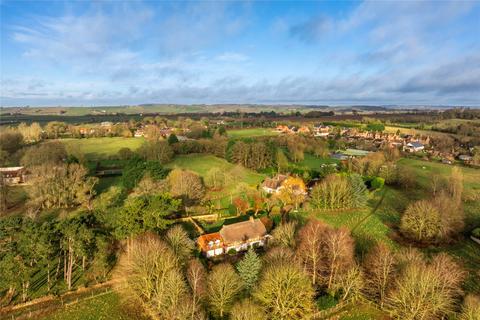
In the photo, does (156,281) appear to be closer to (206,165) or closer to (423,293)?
(423,293)

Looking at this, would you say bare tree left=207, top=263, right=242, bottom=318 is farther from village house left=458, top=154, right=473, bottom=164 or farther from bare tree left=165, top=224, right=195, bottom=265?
village house left=458, top=154, right=473, bottom=164

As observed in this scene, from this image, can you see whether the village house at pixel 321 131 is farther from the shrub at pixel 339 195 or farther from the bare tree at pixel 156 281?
the bare tree at pixel 156 281

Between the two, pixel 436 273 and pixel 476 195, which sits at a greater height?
pixel 436 273

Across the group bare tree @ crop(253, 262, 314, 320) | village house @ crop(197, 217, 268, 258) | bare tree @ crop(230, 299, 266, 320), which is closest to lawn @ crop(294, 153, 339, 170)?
village house @ crop(197, 217, 268, 258)

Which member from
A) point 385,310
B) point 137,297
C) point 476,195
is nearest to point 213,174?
point 137,297

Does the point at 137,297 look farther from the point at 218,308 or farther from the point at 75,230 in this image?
the point at 75,230
